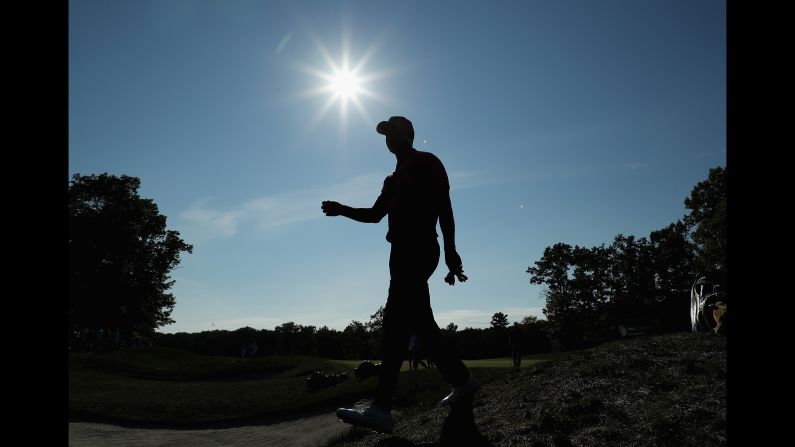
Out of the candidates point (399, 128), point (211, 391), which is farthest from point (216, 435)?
point (399, 128)

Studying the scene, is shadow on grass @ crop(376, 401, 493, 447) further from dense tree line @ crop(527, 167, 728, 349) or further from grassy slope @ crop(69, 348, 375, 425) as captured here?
dense tree line @ crop(527, 167, 728, 349)

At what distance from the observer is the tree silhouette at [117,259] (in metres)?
40.0

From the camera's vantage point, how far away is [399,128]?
A: 15.8 feet

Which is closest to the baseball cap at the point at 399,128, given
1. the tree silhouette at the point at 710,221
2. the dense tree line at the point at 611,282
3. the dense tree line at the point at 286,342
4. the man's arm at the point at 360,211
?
the man's arm at the point at 360,211

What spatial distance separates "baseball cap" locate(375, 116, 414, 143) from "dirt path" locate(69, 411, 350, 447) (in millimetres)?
6567

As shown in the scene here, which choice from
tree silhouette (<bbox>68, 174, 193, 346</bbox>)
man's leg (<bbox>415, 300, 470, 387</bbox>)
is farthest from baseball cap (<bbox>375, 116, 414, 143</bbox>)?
tree silhouette (<bbox>68, 174, 193, 346</bbox>)

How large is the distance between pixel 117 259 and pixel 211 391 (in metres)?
28.1

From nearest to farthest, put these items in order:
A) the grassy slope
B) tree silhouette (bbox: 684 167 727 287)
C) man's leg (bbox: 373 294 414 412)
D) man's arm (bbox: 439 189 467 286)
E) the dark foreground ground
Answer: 1. the dark foreground ground
2. man's leg (bbox: 373 294 414 412)
3. man's arm (bbox: 439 189 467 286)
4. the grassy slope
5. tree silhouette (bbox: 684 167 727 287)

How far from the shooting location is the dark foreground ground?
12.5 feet

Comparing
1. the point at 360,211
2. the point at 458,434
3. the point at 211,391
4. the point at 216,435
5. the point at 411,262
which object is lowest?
the point at 211,391

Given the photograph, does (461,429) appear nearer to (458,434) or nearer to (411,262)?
(458,434)

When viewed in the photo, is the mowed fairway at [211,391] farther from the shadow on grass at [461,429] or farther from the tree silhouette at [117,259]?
the tree silhouette at [117,259]

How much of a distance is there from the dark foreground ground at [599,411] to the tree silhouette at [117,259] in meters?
40.4

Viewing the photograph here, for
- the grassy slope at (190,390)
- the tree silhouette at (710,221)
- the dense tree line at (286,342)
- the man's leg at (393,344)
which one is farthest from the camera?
the dense tree line at (286,342)
